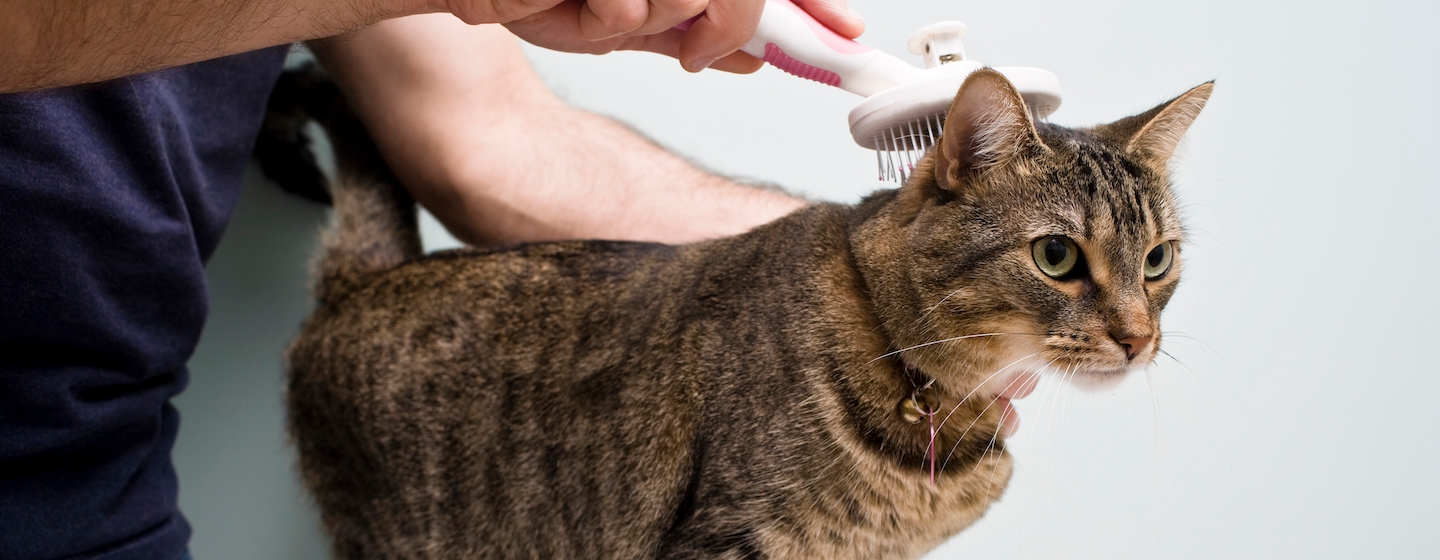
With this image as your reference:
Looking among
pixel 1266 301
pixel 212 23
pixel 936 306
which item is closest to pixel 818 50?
pixel 936 306

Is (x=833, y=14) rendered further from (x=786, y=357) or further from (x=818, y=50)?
(x=786, y=357)

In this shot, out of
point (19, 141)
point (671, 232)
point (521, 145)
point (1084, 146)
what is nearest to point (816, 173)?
point (671, 232)

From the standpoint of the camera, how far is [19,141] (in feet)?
3.78

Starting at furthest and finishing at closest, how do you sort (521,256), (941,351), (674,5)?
(521,256), (941,351), (674,5)

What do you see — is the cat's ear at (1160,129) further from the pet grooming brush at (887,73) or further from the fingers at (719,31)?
the fingers at (719,31)

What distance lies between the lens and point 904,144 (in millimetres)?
1118

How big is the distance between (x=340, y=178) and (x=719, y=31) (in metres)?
1.00

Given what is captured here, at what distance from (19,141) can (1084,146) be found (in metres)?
1.21

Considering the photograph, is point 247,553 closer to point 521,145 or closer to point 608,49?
point 521,145

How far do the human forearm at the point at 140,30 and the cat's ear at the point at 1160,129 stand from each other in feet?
2.54

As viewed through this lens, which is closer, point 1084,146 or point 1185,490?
point 1084,146

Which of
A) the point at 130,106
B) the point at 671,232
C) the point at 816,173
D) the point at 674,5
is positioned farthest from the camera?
the point at 816,173

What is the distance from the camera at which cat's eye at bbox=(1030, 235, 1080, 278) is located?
1013 millimetres

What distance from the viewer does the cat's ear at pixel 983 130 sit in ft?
3.14
